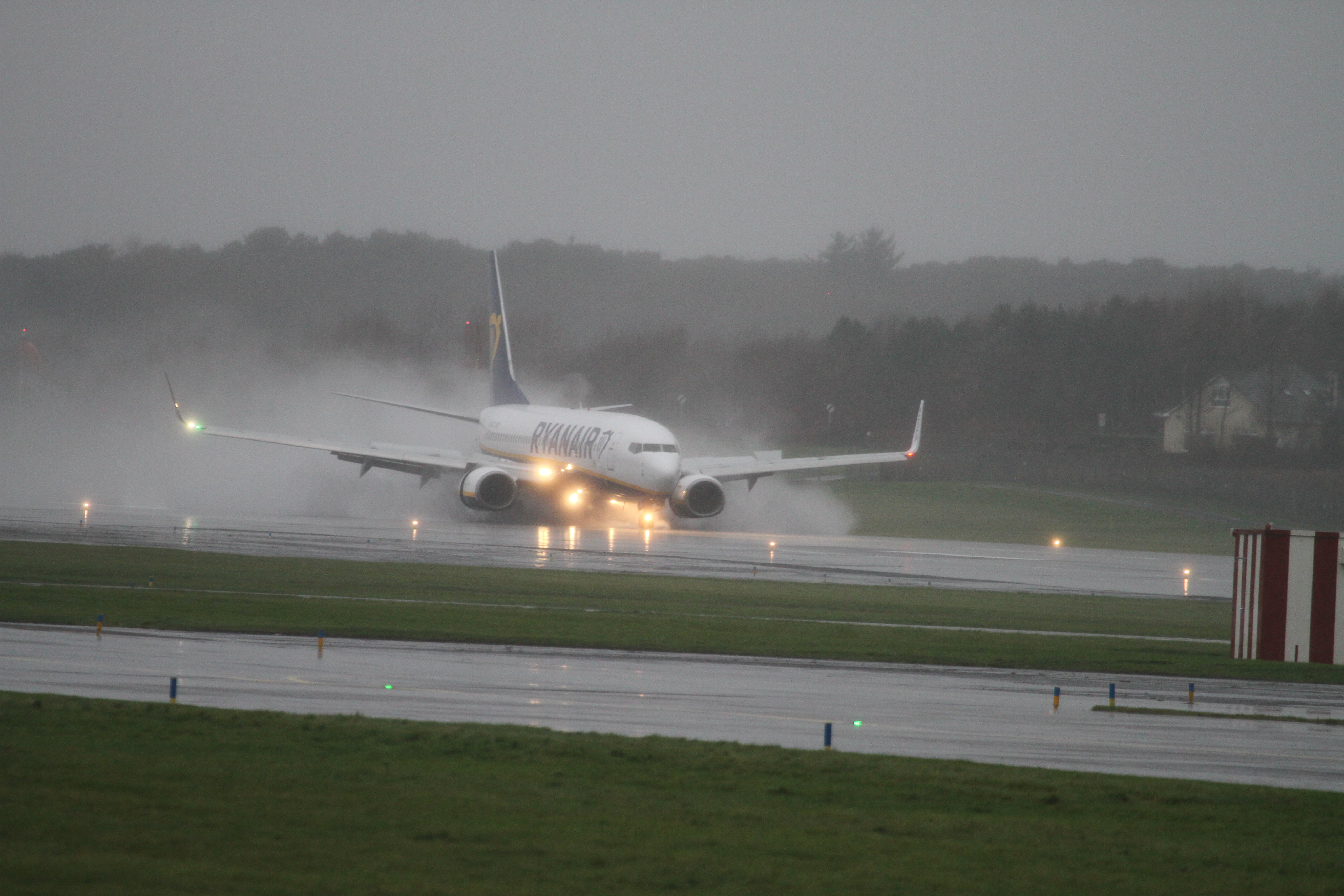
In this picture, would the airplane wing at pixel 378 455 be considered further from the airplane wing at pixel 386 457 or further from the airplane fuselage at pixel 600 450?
the airplane fuselage at pixel 600 450

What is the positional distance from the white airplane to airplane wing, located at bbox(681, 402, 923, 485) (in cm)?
7

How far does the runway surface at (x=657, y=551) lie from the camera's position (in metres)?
32.4

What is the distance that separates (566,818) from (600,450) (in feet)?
120

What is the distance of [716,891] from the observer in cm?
719

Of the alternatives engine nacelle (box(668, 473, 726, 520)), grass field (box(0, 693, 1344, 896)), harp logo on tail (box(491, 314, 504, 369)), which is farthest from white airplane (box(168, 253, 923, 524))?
grass field (box(0, 693, 1344, 896))

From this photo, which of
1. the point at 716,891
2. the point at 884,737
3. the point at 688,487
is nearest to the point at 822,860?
the point at 716,891

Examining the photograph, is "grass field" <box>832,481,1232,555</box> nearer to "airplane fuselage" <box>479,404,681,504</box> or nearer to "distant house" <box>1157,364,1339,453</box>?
"airplane fuselage" <box>479,404,681,504</box>

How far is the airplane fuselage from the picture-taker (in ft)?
144

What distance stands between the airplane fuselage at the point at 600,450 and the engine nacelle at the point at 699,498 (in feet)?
2.61

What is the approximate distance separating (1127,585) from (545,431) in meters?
23.3

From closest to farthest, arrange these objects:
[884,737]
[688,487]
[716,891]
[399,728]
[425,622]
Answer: [716,891]
[399,728]
[884,737]
[425,622]
[688,487]

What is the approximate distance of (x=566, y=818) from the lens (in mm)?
8641

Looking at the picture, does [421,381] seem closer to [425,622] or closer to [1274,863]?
[425,622]

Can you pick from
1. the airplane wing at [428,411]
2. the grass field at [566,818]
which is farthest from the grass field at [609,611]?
the airplane wing at [428,411]
